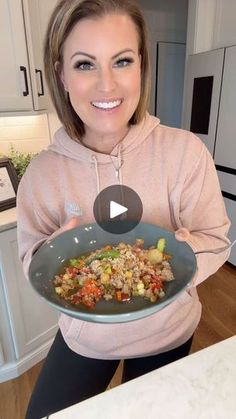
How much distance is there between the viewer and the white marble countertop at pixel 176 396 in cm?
49

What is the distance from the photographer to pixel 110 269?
0.66m

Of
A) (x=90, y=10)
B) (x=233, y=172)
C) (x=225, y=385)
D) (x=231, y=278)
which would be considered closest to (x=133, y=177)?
(x=90, y=10)

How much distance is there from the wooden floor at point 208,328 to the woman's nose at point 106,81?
145 centimetres

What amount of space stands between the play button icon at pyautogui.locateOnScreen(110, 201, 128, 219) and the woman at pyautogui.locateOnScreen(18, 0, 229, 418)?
6cm

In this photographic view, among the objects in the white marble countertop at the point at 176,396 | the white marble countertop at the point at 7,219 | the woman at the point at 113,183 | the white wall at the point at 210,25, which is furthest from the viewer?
the white wall at the point at 210,25

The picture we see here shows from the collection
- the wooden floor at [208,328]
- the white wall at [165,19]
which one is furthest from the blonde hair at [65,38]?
the white wall at [165,19]

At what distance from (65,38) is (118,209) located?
1.43ft

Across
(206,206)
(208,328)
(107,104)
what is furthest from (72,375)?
(208,328)

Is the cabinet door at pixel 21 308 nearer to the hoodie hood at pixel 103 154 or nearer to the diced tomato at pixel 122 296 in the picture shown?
the hoodie hood at pixel 103 154

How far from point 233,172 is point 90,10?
199 cm

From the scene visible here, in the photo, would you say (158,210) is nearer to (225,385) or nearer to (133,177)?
(133,177)

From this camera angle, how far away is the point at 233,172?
235 centimetres

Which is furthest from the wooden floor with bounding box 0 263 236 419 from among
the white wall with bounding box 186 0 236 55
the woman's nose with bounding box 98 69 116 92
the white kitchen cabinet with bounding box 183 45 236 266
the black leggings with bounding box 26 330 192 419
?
the white wall with bounding box 186 0 236 55

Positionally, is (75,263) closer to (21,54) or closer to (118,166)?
(118,166)
